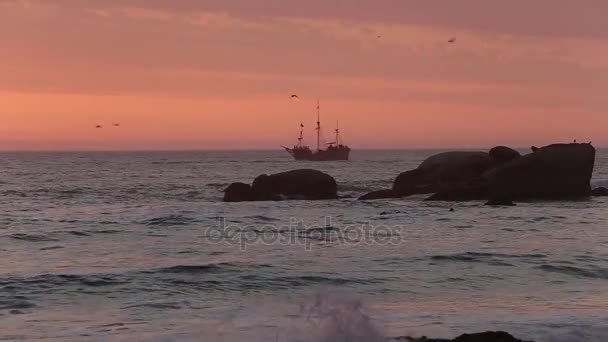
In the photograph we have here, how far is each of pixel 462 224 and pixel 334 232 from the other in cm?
539

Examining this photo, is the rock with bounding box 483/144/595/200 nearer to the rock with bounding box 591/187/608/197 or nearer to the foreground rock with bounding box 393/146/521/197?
the foreground rock with bounding box 393/146/521/197

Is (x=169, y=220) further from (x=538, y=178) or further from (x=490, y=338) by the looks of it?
(x=490, y=338)

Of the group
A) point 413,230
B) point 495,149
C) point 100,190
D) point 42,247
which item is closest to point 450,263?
point 413,230

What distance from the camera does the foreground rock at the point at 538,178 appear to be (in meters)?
38.0

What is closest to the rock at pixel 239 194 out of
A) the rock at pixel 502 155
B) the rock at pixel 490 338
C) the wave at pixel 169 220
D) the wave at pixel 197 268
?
the wave at pixel 169 220

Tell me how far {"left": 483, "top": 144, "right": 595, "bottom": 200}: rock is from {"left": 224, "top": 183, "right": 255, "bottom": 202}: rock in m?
13.8

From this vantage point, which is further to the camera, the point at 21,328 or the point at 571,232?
the point at 571,232

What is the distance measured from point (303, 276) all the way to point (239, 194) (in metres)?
25.4

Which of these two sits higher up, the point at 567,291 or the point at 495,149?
the point at 495,149

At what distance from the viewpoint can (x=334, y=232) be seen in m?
24.9

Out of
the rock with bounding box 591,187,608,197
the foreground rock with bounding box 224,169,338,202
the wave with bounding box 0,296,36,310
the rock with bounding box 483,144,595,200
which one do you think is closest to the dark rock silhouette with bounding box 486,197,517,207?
the rock with bounding box 483,144,595,200

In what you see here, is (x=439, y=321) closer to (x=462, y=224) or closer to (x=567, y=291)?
(x=567, y=291)

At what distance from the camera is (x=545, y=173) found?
1510 inches

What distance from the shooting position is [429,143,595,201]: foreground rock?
37969 mm
